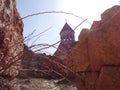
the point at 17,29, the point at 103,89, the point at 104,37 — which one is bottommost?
the point at 103,89

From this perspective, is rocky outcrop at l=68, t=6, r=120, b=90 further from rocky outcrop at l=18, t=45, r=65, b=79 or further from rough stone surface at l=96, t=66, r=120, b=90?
rocky outcrop at l=18, t=45, r=65, b=79

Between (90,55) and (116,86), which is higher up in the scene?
(90,55)

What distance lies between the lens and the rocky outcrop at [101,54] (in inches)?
79.8

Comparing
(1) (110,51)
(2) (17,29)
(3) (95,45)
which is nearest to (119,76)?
(1) (110,51)

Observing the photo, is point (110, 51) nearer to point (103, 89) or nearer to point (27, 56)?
point (103, 89)

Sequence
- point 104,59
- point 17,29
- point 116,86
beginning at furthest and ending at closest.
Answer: point 17,29
point 104,59
point 116,86

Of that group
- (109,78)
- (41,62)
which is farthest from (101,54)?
(41,62)

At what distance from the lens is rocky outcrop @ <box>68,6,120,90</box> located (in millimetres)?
2027

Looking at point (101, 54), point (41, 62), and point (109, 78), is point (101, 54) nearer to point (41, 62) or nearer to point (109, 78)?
point (109, 78)

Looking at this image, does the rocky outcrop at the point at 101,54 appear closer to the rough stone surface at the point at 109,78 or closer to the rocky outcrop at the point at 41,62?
the rough stone surface at the point at 109,78

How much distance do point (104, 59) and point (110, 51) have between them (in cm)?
8

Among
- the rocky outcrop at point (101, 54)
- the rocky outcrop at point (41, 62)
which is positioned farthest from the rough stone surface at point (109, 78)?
the rocky outcrop at point (41, 62)

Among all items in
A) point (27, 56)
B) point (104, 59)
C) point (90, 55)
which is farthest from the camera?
point (90, 55)

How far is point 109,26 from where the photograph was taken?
211 cm
